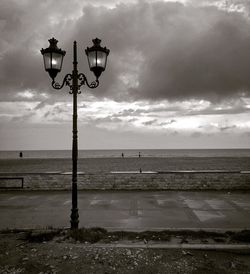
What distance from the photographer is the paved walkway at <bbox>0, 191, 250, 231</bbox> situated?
6312mm

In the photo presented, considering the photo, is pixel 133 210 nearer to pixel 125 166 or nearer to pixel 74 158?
pixel 74 158

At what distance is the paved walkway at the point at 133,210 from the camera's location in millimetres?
6312

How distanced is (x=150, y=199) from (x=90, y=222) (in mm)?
3162

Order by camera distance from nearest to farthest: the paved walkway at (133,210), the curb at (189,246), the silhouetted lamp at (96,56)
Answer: the curb at (189,246) → the silhouetted lamp at (96,56) → the paved walkway at (133,210)

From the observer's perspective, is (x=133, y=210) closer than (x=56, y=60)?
No

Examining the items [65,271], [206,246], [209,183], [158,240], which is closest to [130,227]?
[158,240]

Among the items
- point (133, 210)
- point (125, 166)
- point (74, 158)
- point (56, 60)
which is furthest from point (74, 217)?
point (125, 166)

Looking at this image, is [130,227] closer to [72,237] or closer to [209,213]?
[72,237]

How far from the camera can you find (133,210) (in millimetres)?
7594

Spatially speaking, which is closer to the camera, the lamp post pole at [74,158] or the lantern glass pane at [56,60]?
the lantern glass pane at [56,60]

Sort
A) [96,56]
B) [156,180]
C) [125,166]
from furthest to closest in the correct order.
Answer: [125,166]
[156,180]
[96,56]

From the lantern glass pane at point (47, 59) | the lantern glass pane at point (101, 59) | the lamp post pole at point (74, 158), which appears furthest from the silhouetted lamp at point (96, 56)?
the lantern glass pane at point (47, 59)

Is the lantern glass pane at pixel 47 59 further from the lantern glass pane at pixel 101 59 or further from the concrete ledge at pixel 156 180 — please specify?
the concrete ledge at pixel 156 180

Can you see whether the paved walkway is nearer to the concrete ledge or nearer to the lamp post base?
the concrete ledge
